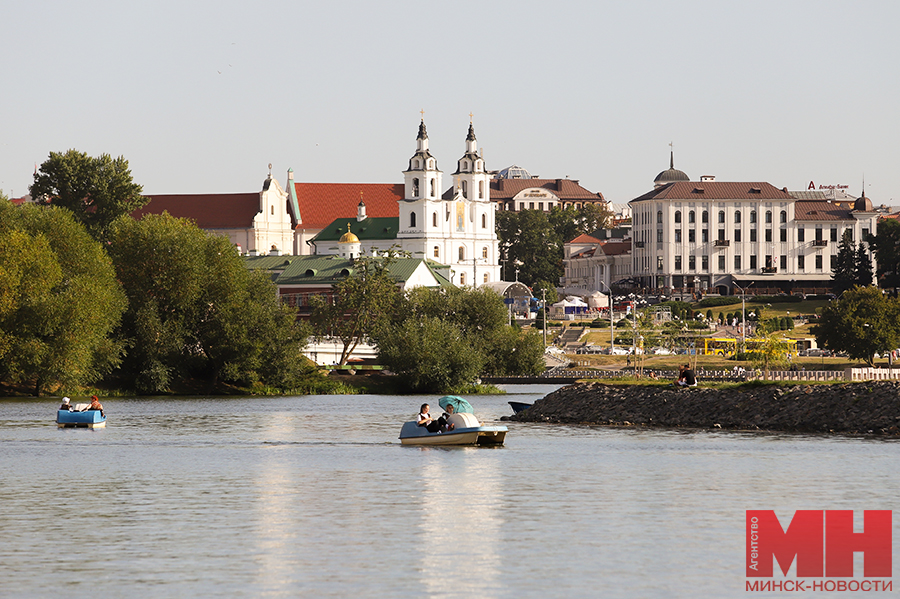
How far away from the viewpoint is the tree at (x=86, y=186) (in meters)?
117

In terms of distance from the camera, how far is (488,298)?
99.2 m

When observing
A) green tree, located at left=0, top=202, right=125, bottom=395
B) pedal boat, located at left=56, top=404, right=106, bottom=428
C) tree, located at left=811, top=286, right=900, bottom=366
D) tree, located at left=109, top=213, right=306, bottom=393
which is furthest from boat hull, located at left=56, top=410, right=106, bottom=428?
tree, located at left=811, top=286, right=900, bottom=366

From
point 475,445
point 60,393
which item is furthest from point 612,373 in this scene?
point 475,445

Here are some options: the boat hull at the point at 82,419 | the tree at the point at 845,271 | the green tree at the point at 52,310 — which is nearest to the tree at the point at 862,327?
the tree at the point at 845,271

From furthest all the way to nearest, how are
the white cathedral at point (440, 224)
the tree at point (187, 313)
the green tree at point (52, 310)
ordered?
the white cathedral at point (440, 224) → the tree at point (187, 313) → the green tree at point (52, 310)

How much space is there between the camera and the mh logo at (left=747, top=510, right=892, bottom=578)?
73.0 feet

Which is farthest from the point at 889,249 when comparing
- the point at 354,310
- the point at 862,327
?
the point at 354,310

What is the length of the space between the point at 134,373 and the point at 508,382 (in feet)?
96.1

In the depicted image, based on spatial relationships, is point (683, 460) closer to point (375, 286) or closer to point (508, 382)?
point (508, 382)

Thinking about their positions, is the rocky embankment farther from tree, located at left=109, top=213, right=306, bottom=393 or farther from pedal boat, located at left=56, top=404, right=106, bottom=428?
tree, located at left=109, top=213, right=306, bottom=393

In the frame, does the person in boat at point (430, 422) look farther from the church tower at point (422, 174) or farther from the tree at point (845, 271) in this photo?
the church tower at point (422, 174)

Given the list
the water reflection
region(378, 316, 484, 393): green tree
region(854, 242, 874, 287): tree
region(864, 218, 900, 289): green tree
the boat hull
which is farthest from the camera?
region(854, 242, 874, 287): tree

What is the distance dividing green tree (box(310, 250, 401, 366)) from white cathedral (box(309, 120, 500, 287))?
7387 cm

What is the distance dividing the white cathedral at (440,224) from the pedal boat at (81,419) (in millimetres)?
131084
